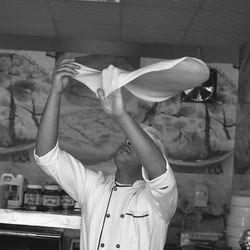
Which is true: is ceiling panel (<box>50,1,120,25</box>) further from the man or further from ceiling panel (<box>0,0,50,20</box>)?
the man

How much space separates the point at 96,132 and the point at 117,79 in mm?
2534

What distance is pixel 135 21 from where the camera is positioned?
3.80m

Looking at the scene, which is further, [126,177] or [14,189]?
[14,189]

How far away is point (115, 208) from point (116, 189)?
0.27ft

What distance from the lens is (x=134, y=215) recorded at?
1.85 m

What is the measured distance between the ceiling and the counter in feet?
4.77

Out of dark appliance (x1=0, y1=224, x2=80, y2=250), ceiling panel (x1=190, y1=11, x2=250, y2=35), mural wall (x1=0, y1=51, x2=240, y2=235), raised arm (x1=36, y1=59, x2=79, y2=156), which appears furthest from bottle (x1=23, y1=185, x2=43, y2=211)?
raised arm (x1=36, y1=59, x2=79, y2=156)

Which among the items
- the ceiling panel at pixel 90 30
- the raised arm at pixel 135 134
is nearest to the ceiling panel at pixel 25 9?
the ceiling panel at pixel 90 30

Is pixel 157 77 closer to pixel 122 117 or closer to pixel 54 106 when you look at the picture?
pixel 122 117

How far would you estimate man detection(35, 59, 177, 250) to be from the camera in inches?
67.0

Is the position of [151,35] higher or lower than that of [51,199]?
higher

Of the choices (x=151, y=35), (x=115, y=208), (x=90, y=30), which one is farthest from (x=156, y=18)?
(x=115, y=208)

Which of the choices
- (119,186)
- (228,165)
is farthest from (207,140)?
(119,186)

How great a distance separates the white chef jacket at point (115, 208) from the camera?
6.00 feet
